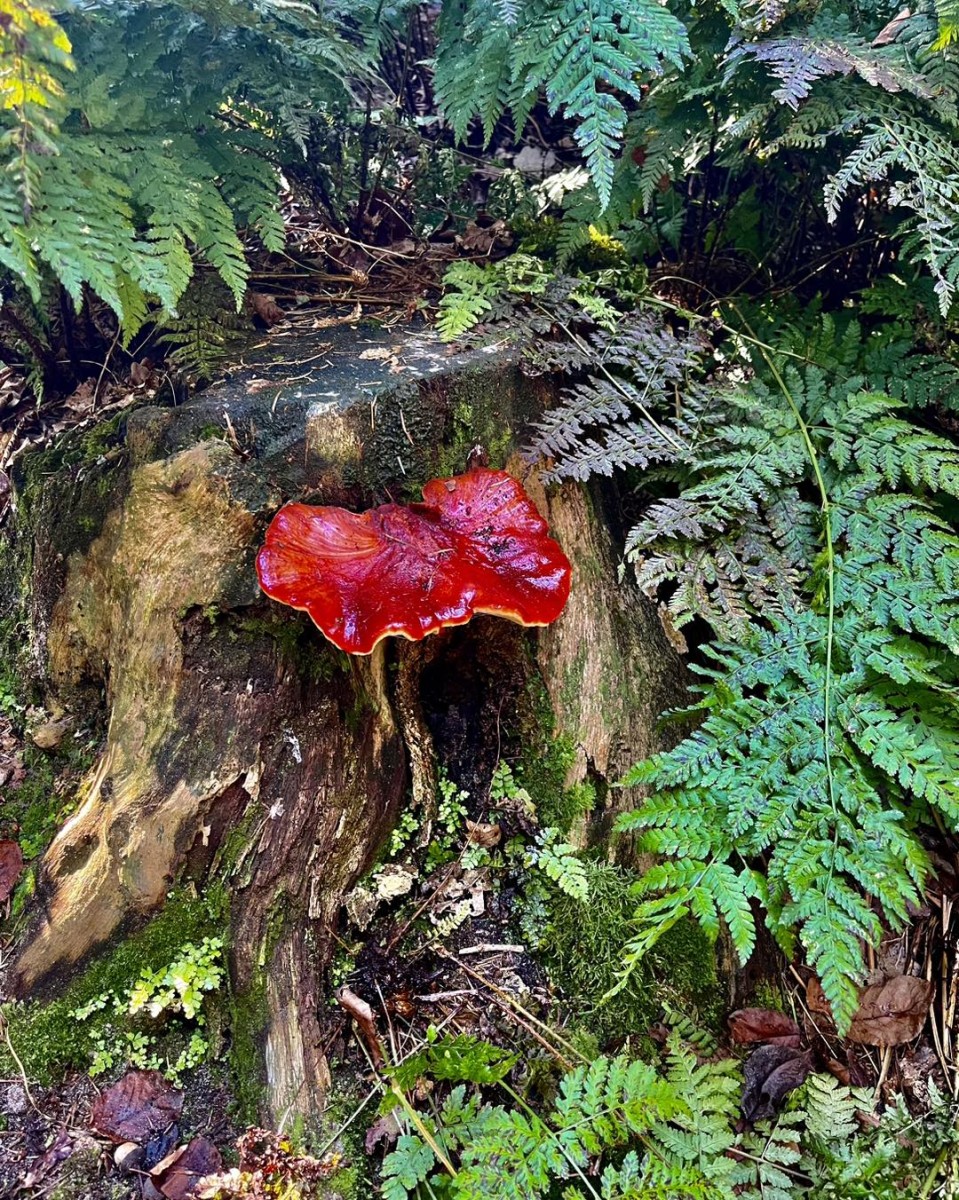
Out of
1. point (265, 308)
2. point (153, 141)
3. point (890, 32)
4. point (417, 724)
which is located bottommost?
point (417, 724)

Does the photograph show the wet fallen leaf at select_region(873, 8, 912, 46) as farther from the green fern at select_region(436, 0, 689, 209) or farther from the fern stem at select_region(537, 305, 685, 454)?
the fern stem at select_region(537, 305, 685, 454)

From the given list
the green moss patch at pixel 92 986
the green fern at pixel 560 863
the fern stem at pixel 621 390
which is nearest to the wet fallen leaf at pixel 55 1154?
the green moss patch at pixel 92 986

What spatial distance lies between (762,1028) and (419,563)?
211cm

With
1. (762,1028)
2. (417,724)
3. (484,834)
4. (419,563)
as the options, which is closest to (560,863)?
(484,834)

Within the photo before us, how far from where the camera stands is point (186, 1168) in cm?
230

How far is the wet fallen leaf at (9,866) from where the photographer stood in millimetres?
2953

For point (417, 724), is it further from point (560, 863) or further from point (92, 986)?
point (92, 986)

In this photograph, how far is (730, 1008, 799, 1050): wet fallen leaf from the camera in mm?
2741

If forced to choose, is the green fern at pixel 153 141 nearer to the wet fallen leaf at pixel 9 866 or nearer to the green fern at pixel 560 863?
the wet fallen leaf at pixel 9 866

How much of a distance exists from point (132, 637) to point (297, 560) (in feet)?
2.91

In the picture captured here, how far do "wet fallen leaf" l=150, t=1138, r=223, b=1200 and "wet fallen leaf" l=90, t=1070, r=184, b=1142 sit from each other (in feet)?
0.36

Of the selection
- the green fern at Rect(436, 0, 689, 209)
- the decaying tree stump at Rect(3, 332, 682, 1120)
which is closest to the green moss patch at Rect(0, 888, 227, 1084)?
the decaying tree stump at Rect(3, 332, 682, 1120)

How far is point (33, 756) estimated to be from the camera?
3316mm

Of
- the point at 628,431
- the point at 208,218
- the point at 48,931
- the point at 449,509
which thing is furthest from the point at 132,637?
the point at 628,431
